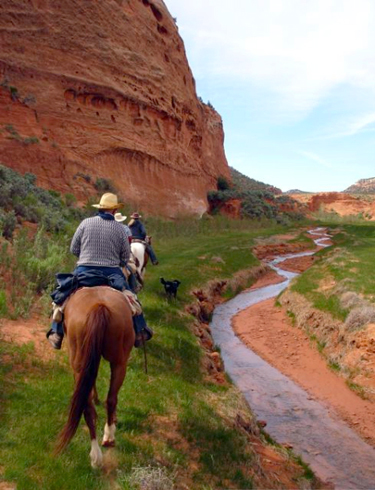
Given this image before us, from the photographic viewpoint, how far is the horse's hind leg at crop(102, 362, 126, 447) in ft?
18.4

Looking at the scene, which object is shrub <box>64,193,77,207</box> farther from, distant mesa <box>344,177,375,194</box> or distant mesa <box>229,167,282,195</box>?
distant mesa <box>344,177,375,194</box>

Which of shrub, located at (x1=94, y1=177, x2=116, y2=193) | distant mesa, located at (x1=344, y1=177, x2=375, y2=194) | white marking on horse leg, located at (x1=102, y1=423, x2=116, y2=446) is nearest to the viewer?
white marking on horse leg, located at (x1=102, y1=423, x2=116, y2=446)

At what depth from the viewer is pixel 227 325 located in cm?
1791

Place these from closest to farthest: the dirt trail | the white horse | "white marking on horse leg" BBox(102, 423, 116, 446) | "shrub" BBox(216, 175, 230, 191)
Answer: "white marking on horse leg" BBox(102, 423, 116, 446)
the dirt trail
the white horse
"shrub" BBox(216, 175, 230, 191)

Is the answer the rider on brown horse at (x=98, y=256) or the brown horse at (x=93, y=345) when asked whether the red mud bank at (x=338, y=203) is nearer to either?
the rider on brown horse at (x=98, y=256)

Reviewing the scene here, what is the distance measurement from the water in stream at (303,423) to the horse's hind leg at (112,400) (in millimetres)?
4535

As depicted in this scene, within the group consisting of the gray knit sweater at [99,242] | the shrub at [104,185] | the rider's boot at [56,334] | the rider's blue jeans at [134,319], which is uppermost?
the shrub at [104,185]

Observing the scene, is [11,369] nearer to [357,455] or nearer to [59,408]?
[59,408]

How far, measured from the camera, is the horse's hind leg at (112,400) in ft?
18.4

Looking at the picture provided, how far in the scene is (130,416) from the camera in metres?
6.79

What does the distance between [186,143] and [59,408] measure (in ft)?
148

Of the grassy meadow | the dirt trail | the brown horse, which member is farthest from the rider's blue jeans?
the dirt trail

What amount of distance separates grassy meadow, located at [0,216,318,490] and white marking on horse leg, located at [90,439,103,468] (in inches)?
3.5

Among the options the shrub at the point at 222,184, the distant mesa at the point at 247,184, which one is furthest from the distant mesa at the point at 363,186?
the shrub at the point at 222,184
